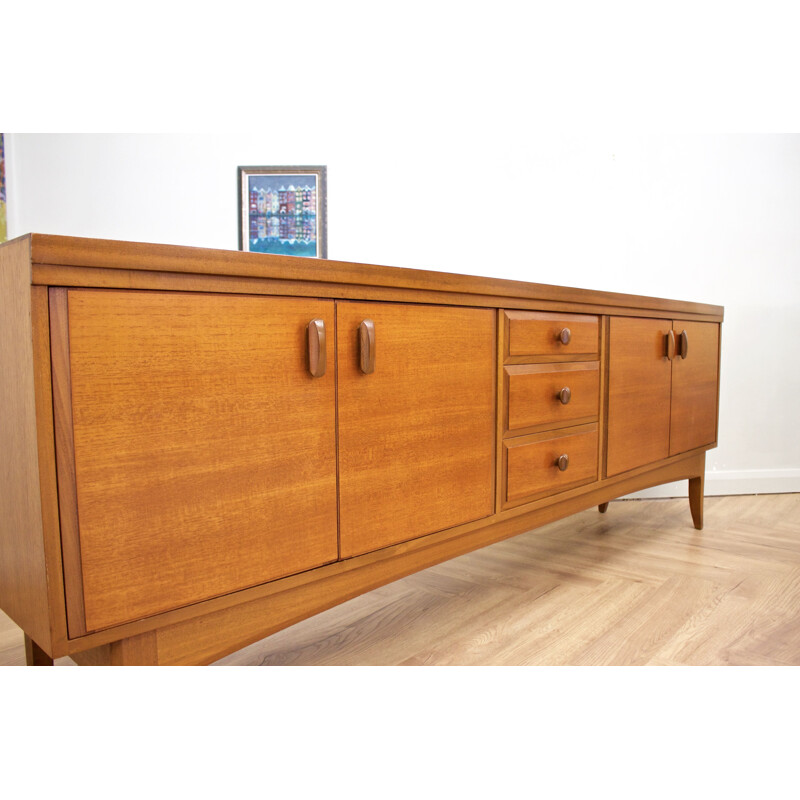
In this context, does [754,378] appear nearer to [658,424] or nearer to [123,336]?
[658,424]

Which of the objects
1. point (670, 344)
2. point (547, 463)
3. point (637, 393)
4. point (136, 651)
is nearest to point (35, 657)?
point (136, 651)

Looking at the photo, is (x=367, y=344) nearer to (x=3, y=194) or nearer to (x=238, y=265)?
(x=238, y=265)

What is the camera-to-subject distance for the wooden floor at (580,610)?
1.20 m

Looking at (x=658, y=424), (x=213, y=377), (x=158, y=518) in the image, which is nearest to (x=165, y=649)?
(x=158, y=518)

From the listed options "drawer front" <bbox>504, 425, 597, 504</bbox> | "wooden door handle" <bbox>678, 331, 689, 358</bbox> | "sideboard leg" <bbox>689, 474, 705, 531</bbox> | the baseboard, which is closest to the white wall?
the baseboard

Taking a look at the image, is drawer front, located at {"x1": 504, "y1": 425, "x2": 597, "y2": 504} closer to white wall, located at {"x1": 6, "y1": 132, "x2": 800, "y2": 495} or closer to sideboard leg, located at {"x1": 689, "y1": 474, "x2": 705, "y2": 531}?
sideboard leg, located at {"x1": 689, "y1": 474, "x2": 705, "y2": 531}

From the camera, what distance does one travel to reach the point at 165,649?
0.78m

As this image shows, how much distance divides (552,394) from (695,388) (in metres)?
0.80

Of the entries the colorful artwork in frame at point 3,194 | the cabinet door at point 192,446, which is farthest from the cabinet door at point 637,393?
the colorful artwork in frame at point 3,194

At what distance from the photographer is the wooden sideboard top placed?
654mm

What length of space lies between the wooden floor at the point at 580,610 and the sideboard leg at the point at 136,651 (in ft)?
1.52

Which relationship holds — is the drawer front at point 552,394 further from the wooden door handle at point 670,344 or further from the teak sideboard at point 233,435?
the wooden door handle at point 670,344

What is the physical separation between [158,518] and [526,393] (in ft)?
2.57

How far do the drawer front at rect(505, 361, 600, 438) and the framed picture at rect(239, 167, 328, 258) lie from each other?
45.6 inches
